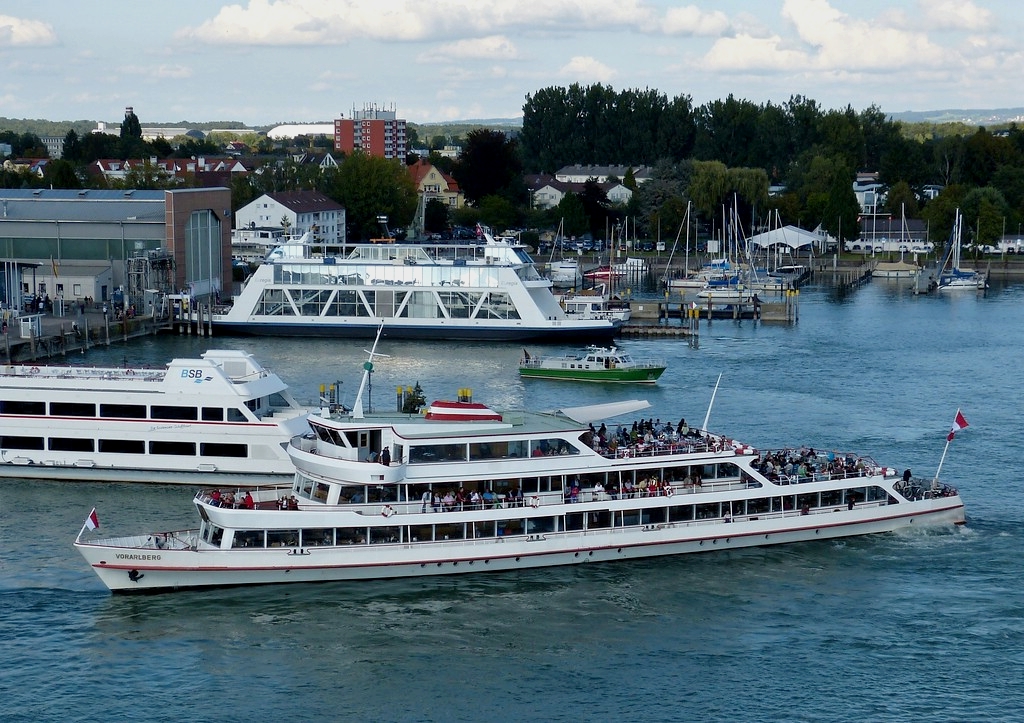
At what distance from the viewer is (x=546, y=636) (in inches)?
955

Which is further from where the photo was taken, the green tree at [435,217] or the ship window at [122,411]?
the green tree at [435,217]

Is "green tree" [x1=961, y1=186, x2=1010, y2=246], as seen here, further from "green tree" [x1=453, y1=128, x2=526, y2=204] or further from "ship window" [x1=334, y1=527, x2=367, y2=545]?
"ship window" [x1=334, y1=527, x2=367, y2=545]

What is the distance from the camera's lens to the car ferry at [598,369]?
160ft

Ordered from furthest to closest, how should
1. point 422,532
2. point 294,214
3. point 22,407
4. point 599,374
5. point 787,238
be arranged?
point 787,238
point 294,214
point 599,374
point 22,407
point 422,532

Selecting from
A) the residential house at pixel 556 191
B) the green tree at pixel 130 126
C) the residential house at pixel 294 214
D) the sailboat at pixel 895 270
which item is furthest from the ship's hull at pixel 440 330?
the green tree at pixel 130 126

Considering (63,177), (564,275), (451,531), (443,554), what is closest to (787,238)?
(564,275)

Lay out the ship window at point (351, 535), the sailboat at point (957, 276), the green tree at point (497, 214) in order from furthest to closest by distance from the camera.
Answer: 1. the green tree at point (497, 214)
2. the sailboat at point (957, 276)
3. the ship window at point (351, 535)

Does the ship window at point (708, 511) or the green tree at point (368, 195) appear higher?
the green tree at point (368, 195)

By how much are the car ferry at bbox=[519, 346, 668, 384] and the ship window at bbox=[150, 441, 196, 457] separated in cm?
1875

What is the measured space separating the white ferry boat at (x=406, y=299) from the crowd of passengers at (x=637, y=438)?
104 feet

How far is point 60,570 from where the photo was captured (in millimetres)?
26922

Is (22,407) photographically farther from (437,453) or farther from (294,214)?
(294,214)

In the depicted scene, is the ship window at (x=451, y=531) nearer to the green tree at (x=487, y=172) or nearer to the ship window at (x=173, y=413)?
the ship window at (x=173, y=413)

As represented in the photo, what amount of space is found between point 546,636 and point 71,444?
14.3m
